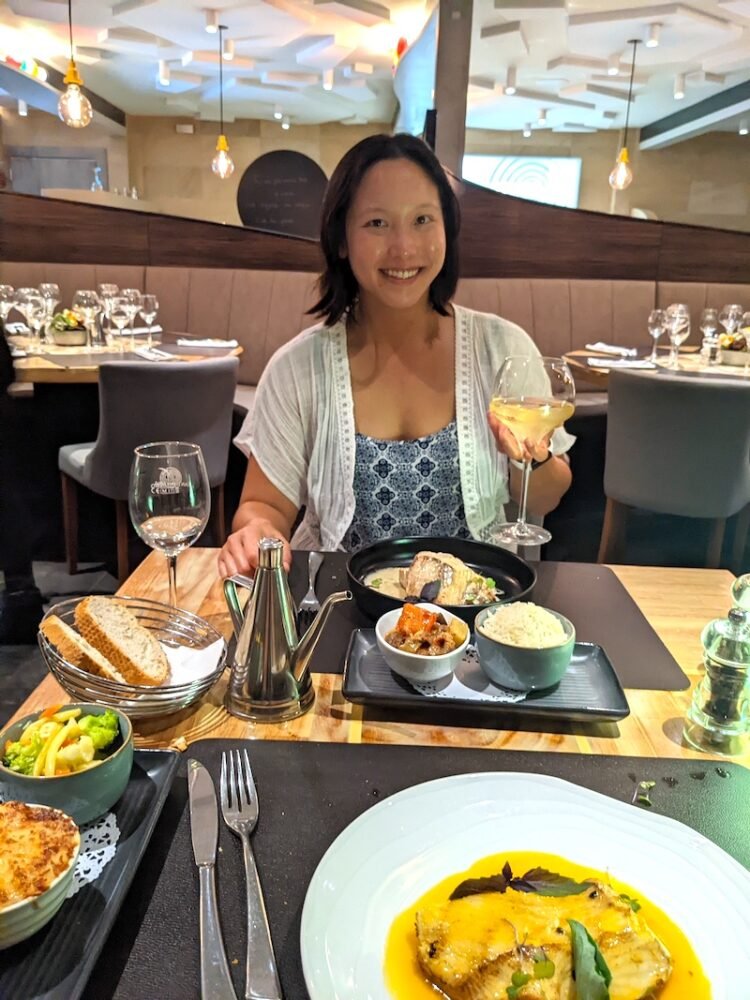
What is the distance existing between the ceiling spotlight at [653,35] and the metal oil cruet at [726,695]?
24.8ft

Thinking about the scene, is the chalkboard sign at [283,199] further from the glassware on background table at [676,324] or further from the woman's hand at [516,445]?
the woman's hand at [516,445]

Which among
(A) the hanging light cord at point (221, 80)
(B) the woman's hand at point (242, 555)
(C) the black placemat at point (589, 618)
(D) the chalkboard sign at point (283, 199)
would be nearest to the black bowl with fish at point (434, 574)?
(C) the black placemat at point (589, 618)

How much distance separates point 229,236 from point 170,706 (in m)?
4.95

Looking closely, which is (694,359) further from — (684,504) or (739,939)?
(739,939)

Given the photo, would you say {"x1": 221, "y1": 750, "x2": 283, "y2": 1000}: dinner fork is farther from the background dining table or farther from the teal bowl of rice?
the teal bowl of rice

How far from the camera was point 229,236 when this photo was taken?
5.34m

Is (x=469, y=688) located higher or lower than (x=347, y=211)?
lower

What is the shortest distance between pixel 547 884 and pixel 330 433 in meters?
1.32

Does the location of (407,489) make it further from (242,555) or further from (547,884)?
(547,884)

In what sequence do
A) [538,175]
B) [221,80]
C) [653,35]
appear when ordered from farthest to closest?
[538,175], [221,80], [653,35]

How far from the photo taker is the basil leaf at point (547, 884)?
2.14ft

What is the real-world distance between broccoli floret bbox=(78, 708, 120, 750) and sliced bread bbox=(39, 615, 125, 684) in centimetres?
10

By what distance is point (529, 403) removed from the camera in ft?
4.84

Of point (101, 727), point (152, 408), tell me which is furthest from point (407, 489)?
point (152, 408)
